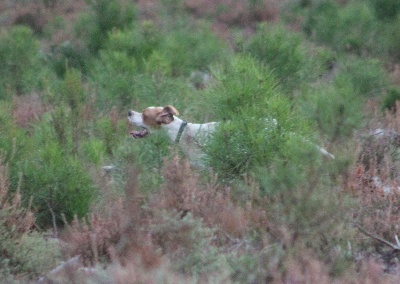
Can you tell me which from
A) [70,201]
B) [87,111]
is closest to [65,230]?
[70,201]

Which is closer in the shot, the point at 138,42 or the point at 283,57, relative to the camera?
the point at 283,57

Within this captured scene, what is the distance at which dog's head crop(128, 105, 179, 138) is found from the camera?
7773 millimetres

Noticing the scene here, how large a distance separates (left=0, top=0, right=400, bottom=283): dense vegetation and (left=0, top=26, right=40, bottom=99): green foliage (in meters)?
0.50

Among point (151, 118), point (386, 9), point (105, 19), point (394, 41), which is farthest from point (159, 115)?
point (386, 9)

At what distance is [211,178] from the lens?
20.8 feet

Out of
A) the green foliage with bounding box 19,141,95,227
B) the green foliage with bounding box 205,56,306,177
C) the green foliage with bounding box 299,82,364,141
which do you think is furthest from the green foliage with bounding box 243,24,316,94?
the green foliage with bounding box 19,141,95,227

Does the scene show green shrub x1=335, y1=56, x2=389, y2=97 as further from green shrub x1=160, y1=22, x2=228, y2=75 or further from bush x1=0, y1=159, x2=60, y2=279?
bush x1=0, y1=159, x2=60, y2=279

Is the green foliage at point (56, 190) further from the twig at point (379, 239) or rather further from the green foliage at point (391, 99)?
the green foliage at point (391, 99)

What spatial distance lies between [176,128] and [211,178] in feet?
4.78

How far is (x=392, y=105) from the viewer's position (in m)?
9.89

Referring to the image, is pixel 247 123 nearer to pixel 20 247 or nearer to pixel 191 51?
pixel 20 247

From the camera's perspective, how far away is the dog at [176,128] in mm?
7160

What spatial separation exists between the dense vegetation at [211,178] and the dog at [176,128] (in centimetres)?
16

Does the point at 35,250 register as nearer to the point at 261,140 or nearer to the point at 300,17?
the point at 261,140
